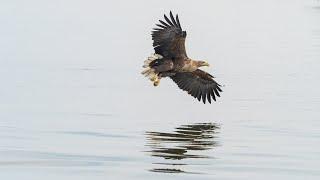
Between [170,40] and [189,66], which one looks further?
[189,66]

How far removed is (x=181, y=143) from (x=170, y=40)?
12.8 ft

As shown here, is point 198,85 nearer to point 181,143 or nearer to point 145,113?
point 145,113

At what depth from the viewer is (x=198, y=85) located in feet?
60.5

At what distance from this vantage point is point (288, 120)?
16.9 metres

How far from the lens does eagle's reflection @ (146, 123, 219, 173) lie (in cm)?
1266

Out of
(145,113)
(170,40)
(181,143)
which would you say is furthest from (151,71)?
(181,143)

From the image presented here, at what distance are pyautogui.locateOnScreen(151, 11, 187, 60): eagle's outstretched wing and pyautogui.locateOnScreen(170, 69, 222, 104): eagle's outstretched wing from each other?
67 cm

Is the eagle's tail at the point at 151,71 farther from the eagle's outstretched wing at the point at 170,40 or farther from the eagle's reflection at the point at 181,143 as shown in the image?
the eagle's reflection at the point at 181,143

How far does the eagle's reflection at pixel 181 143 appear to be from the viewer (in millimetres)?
12656

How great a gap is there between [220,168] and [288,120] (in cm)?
511

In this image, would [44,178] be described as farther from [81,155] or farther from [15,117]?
[15,117]

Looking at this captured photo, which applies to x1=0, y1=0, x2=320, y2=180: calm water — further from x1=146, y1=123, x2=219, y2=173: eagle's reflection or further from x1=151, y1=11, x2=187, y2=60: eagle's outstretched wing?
x1=151, y1=11, x2=187, y2=60: eagle's outstretched wing

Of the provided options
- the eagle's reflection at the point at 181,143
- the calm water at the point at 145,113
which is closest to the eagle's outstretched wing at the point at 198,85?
the calm water at the point at 145,113

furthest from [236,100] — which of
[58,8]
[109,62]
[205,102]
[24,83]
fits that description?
[58,8]
